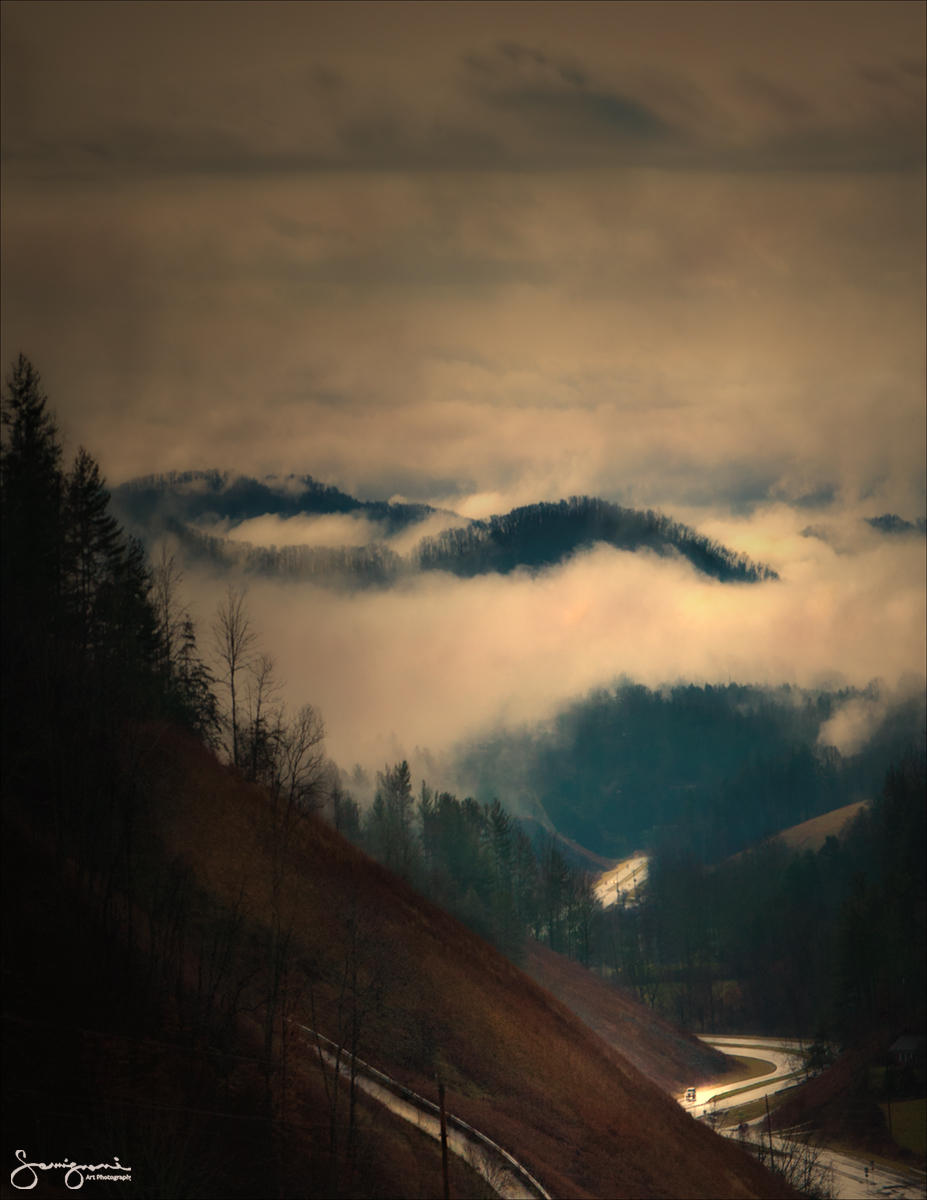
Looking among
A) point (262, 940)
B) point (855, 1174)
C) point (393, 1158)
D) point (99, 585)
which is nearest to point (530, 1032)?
point (262, 940)

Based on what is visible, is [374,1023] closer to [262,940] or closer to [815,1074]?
[262,940]

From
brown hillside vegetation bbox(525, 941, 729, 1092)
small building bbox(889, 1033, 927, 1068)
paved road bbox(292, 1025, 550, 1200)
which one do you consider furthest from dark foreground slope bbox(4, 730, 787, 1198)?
small building bbox(889, 1033, 927, 1068)

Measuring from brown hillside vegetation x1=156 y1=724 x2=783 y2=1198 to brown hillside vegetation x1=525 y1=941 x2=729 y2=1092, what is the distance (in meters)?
55.4

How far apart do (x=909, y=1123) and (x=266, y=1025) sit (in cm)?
8968

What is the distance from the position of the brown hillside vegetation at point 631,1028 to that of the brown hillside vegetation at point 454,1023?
182 ft

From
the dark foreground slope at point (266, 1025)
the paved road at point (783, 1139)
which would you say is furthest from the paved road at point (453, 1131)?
the paved road at point (783, 1139)

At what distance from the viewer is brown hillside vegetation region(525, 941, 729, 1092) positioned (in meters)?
134

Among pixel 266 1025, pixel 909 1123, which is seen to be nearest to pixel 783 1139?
pixel 909 1123

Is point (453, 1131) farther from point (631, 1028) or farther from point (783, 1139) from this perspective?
point (631, 1028)

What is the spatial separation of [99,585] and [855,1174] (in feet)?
257

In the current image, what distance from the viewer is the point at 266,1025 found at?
4975 centimetres

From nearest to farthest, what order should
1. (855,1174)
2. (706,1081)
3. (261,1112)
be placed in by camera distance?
(261,1112) < (855,1174) < (706,1081)

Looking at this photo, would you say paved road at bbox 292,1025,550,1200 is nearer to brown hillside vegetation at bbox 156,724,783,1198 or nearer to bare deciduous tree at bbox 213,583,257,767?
brown hillside vegetation at bbox 156,724,783,1198

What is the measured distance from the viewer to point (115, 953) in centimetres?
4653
